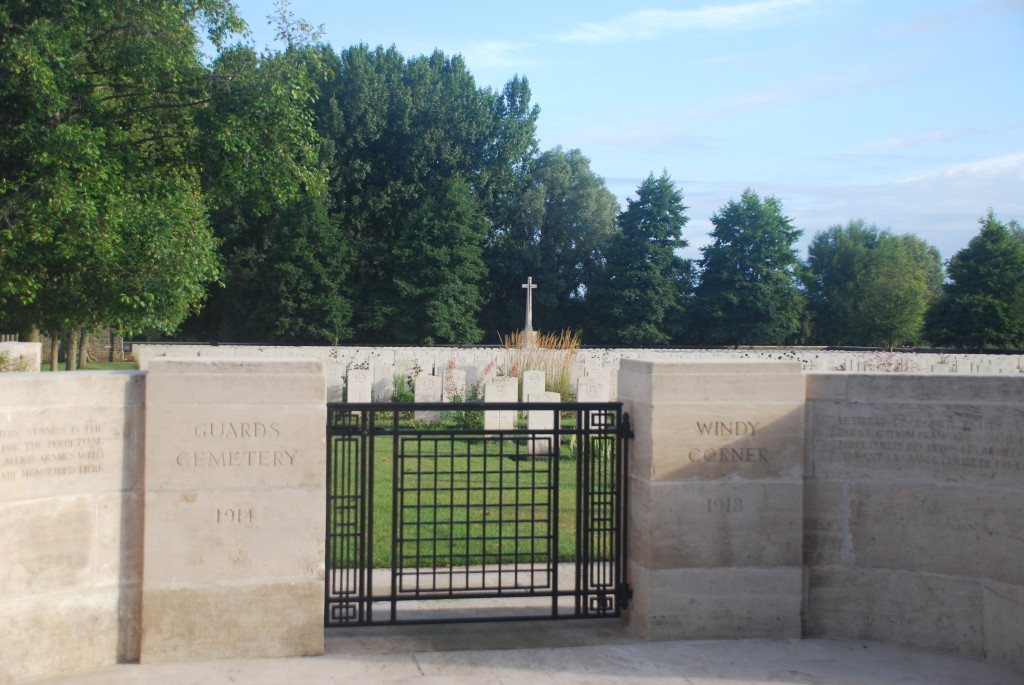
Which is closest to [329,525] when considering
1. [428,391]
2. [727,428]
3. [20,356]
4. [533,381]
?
[727,428]

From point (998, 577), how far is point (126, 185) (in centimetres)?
1311

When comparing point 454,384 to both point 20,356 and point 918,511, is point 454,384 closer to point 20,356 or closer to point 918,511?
point 20,356

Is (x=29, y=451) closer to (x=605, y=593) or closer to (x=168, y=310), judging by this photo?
(x=605, y=593)

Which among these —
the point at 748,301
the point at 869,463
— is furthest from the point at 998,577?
the point at 748,301

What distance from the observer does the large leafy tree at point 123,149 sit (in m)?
12.4

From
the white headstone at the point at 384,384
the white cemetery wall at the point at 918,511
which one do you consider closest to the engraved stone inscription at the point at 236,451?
the white cemetery wall at the point at 918,511

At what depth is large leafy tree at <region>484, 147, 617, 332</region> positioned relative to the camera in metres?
45.8

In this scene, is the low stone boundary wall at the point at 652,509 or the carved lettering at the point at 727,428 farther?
the carved lettering at the point at 727,428

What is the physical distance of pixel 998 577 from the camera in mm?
4809

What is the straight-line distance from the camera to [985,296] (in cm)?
4119

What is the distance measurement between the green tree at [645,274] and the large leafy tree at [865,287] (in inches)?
392

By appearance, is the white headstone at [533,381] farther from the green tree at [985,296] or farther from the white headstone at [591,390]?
the green tree at [985,296]

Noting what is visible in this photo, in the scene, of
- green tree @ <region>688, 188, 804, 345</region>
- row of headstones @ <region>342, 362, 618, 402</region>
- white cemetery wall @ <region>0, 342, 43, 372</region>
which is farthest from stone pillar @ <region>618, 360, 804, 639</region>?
green tree @ <region>688, 188, 804, 345</region>

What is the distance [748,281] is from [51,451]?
44.7 metres
